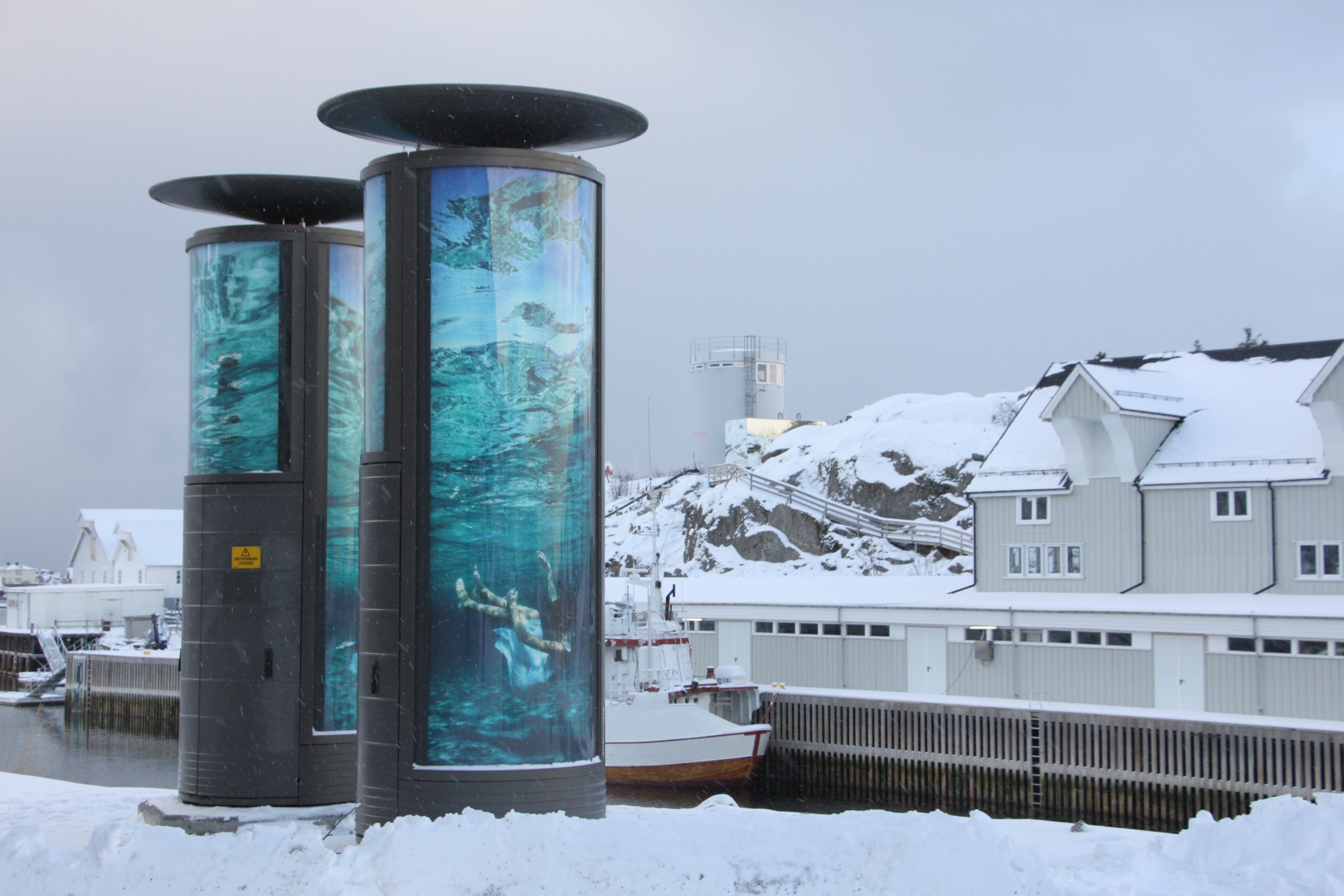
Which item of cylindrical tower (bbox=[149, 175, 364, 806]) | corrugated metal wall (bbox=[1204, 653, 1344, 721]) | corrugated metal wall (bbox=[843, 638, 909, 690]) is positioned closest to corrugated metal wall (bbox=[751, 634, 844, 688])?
corrugated metal wall (bbox=[843, 638, 909, 690])

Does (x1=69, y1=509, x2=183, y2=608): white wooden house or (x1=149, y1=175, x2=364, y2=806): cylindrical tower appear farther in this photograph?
(x1=69, y1=509, x2=183, y2=608): white wooden house

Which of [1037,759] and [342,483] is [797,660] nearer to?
[1037,759]

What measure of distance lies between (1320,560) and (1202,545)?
2937 millimetres

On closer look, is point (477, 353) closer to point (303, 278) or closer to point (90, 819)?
point (303, 278)

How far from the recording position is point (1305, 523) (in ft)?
108

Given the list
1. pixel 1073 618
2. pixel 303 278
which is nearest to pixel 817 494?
pixel 1073 618

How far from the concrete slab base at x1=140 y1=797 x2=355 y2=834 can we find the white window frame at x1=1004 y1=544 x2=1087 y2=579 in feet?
83.9

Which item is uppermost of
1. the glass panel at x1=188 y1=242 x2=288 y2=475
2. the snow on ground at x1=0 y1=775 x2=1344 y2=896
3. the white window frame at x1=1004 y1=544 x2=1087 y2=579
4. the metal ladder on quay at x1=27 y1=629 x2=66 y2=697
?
the glass panel at x1=188 y1=242 x2=288 y2=475

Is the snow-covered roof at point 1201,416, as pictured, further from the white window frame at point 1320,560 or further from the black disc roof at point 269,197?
the black disc roof at point 269,197

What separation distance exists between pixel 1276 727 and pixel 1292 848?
16750 millimetres

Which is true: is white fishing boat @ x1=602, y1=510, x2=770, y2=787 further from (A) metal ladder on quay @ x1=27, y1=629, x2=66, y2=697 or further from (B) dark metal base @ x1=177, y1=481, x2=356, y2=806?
(A) metal ladder on quay @ x1=27, y1=629, x2=66, y2=697

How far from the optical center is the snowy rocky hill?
62312 mm

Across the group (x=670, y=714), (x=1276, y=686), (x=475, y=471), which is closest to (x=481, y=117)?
(x=475, y=471)

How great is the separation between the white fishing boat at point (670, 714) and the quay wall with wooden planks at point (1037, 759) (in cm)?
100
